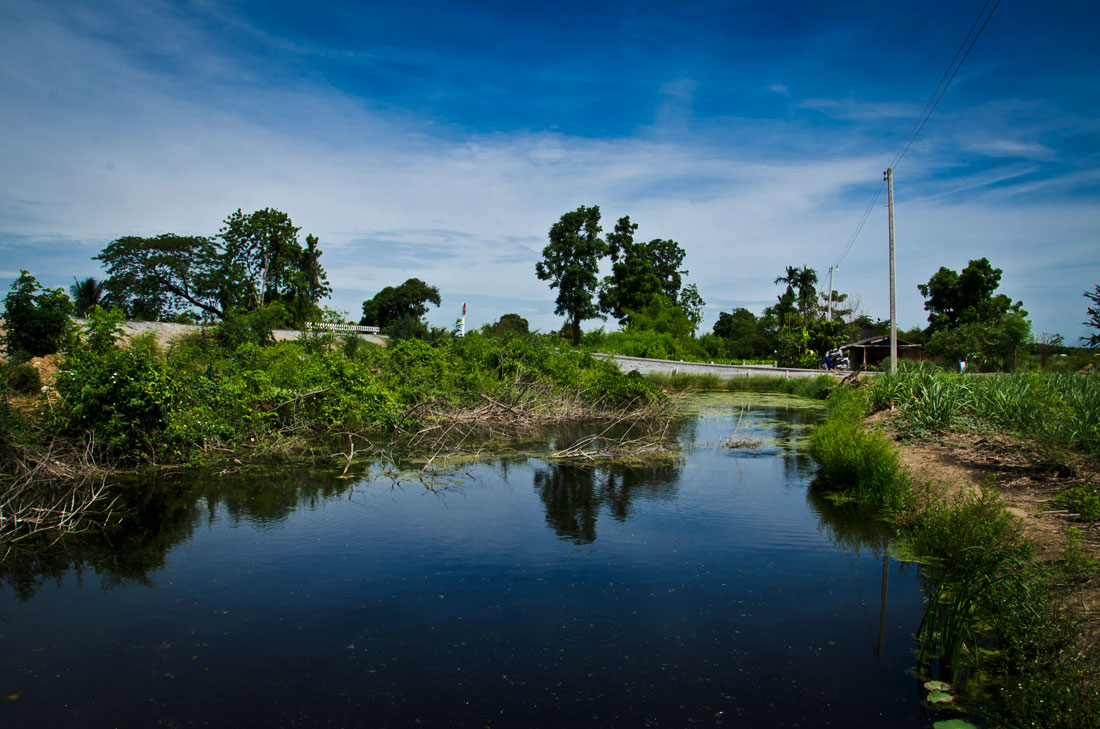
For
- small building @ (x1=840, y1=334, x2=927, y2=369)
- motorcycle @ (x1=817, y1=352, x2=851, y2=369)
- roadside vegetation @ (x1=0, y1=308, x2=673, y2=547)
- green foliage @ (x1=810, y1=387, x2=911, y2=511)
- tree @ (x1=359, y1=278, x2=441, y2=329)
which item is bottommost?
green foliage @ (x1=810, y1=387, x2=911, y2=511)

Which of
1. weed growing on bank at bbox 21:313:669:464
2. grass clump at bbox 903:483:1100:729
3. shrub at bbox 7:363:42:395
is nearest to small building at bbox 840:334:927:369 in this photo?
weed growing on bank at bbox 21:313:669:464

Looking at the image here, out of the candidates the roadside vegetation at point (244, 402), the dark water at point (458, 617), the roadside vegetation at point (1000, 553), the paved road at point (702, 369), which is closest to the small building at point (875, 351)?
the paved road at point (702, 369)

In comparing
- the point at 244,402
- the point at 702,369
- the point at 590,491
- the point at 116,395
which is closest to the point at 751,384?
the point at 702,369

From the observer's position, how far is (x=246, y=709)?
459cm

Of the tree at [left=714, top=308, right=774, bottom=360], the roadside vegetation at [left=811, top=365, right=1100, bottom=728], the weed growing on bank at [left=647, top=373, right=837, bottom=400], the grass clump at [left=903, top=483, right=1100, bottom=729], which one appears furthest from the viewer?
the tree at [left=714, top=308, right=774, bottom=360]

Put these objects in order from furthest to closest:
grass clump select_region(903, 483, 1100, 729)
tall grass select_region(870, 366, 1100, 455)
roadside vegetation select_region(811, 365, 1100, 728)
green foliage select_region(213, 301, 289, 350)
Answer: green foliage select_region(213, 301, 289, 350), tall grass select_region(870, 366, 1100, 455), roadside vegetation select_region(811, 365, 1100, 728), grass clump select_region(903, 483, 1100, 729)

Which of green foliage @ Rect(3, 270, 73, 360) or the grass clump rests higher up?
green foliage @ Rect(3, 270, 73, 360)

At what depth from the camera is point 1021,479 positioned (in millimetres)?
9117

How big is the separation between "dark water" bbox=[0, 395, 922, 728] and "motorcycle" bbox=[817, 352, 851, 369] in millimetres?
36388

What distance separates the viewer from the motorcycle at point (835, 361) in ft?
144

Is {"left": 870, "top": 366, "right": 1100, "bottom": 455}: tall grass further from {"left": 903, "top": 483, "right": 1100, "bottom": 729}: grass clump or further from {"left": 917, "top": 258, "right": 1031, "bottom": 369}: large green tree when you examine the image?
{"left": 917, "top": 258, "right": 1031, "bottom": 369}: large green tree

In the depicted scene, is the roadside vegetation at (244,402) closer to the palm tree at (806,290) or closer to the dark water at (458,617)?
the dark water at (458,617)

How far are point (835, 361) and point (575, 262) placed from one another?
1988 cm

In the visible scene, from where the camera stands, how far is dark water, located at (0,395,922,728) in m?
4.70
